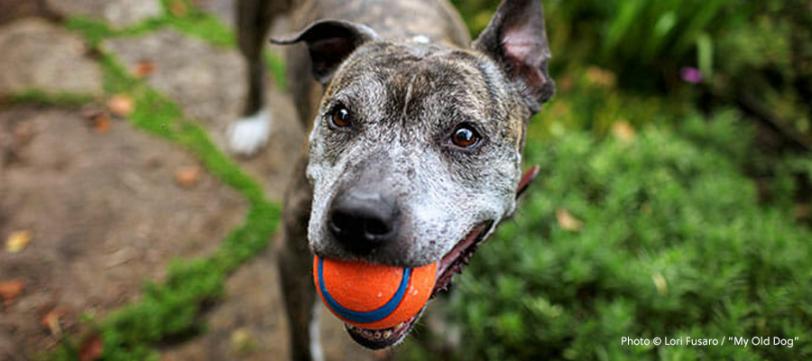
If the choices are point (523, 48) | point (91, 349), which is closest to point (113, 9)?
point (91, 349)

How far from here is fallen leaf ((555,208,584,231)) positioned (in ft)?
13.1

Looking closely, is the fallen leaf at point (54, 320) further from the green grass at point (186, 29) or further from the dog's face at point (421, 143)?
the green grass at point (186, 29)

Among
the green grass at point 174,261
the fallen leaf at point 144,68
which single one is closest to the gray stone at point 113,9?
the green grass at point 174,261

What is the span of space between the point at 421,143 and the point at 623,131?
3122mm

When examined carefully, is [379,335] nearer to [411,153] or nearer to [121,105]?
[411,153]

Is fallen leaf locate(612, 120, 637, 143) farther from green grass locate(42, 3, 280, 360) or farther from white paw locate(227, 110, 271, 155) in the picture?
white paw locate(227, 110, 271, 155)

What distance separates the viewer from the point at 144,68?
205 inches

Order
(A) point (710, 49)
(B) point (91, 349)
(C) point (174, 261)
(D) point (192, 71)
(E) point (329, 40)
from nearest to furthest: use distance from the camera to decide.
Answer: (E) point (329, 40)
(B) point (91, 349)
(C) point (174, 261)
(A) point (710, 49)
(D) point (192, 71)

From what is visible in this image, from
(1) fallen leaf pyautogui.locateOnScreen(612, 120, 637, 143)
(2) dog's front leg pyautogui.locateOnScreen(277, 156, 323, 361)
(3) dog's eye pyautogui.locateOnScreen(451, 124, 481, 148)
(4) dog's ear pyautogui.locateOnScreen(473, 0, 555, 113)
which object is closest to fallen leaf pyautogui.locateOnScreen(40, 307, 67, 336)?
(2) dog's front leg pyautogui.locateOnScreen(277, 156, 323, 361)

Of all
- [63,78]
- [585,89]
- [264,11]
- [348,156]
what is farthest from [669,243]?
[63,78]

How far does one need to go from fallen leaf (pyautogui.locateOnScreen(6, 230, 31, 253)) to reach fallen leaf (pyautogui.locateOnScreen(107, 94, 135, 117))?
4.29 ft

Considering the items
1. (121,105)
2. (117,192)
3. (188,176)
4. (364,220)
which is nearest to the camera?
(364,220)

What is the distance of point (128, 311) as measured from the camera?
11.7 ft

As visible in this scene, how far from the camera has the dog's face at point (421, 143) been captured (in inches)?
81.0
